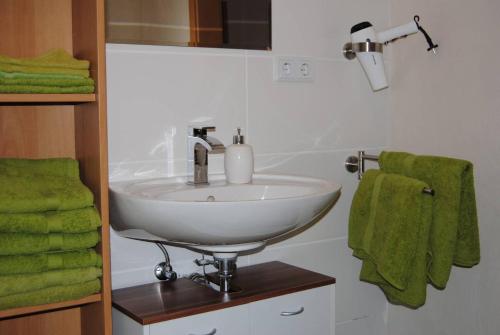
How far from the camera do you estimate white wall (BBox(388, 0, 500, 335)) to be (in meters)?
1.81

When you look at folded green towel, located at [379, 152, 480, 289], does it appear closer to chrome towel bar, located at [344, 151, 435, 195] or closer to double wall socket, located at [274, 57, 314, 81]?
chrome towel bar, located at [344, 151, 435, 195]

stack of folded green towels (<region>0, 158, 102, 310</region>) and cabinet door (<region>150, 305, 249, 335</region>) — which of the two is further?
cabinet door (<region>150, 305, 249, 335</region>)

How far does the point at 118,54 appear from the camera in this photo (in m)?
1.66

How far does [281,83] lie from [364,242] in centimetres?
57

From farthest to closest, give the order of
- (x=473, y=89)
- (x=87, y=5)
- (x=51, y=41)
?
(x=473, y=89)
(x=51, y=41)
(x=87, y=5)

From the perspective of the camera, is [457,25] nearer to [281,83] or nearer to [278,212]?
[281,83]

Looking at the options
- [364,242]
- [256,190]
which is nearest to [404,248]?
[364,242]

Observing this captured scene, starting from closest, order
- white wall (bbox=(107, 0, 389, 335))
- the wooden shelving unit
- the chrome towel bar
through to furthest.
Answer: the wooden shelving unit < white wall (bbox=(107, 0, 389, 335)) < the chrome towel bar

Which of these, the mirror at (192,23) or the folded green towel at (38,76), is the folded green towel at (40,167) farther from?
the mirror at (192,23)

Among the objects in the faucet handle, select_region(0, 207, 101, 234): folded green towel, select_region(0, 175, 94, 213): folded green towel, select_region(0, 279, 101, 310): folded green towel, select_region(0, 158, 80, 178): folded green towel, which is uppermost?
the faucet handle

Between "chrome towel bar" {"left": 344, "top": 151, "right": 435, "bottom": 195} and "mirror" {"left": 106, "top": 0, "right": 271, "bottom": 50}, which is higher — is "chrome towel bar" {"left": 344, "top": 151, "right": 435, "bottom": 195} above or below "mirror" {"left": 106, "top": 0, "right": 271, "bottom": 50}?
below

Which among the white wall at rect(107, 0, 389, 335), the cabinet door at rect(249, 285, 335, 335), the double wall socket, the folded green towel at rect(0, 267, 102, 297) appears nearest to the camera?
the folded green towel at rect(0, 267, 102, 297)

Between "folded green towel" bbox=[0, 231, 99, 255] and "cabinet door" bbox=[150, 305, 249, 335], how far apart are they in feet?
0.84

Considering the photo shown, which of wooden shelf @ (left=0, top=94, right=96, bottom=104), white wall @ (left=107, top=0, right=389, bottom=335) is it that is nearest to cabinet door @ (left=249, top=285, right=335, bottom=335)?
white wall @ (left=107, top=0, right=389, bottom=335)
